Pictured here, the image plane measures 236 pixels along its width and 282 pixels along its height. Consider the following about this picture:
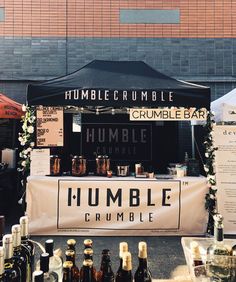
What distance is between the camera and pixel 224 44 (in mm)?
8531

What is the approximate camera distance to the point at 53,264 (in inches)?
65.8

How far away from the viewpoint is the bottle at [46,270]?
56.6 inches

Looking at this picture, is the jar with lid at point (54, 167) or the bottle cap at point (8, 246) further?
the jar with lid at point (54, 167)

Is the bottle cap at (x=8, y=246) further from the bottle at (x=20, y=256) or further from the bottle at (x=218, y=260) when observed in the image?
the bottle at (x=218, y=260)

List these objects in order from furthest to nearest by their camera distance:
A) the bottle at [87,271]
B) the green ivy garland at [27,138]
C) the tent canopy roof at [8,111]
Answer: the tent canopy roof at [8,111], the green ivy garland at [27,138], the bottle at [87,271]

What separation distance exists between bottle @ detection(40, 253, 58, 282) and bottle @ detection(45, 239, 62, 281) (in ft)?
0.28

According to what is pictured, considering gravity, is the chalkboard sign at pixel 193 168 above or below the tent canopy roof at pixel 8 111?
below

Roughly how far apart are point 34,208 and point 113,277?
362cm

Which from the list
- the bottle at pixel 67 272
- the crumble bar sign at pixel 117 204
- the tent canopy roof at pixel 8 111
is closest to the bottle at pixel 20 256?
the bottle at pixel 67 272

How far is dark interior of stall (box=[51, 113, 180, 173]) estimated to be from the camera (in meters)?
7.70

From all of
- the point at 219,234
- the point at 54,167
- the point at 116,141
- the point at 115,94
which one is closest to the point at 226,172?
the point at 115,94

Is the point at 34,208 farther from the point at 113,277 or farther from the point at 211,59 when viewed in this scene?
the point at 211,59

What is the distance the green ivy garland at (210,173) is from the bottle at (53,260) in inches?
146

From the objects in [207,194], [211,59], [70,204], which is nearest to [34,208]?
[70,204]
